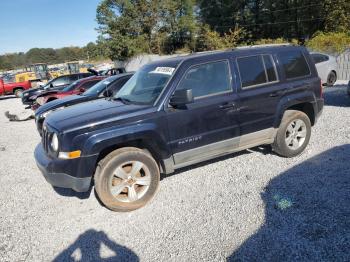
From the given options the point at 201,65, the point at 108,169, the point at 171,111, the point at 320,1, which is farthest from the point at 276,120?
the point at 320,1

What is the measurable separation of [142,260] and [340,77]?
14.9 meters

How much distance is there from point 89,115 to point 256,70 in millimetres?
2605

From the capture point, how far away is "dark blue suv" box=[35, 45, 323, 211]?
3.77 m

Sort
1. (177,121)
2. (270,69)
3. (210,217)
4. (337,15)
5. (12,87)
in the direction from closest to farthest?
1. (210,217)
2. (177,121)
3. (270,69)
4. (12,87)
5. (337,15)

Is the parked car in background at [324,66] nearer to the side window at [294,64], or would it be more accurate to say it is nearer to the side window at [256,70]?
the side window at [294,64]

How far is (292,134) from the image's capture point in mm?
5215

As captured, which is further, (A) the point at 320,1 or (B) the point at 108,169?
(A) the point at 320,1

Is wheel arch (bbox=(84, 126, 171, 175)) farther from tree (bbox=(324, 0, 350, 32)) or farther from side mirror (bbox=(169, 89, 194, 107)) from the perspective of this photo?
tree (bbox=(324, 0, 350, 32))

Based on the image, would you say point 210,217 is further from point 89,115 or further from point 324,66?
point 324,66

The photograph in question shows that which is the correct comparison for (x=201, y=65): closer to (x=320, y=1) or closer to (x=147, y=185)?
(x=147, y=185)

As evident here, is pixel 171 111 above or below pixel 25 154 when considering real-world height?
above

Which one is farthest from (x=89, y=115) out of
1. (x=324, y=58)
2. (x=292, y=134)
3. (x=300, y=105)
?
(x=324, y=58)

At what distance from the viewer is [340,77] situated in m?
14.8

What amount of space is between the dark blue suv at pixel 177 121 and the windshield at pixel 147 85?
20mm
